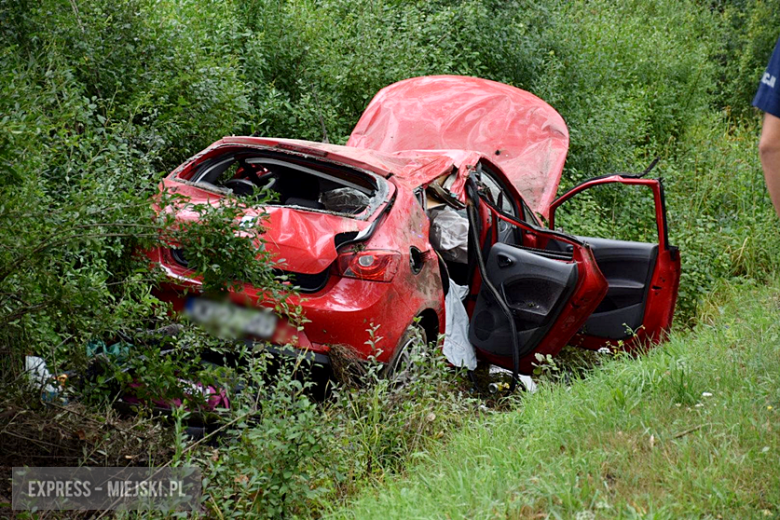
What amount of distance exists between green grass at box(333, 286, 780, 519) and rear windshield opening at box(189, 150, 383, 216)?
1.74 m

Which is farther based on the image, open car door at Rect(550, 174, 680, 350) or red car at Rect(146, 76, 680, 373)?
open car door at Rect(550, 174, 680, 350)

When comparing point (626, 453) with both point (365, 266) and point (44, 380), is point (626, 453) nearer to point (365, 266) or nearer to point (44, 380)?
point (365, 266)

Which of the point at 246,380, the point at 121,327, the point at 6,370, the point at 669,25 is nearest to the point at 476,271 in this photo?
the point at 246,380

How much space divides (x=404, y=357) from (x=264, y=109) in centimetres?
432

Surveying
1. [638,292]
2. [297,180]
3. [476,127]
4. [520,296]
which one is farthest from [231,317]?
[476,127]

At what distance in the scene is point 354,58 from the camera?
9.37 meters

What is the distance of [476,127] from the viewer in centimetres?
818

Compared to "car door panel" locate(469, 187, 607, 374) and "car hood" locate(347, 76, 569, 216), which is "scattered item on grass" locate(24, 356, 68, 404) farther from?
"car hood" locate(347, 76, 569, 216)

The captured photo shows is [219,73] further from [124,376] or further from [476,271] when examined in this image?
[124,376]

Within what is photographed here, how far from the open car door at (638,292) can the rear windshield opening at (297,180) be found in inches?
72.7

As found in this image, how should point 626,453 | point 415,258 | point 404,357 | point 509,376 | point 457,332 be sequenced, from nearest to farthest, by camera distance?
point 626,453
point 404,357
point 415,258
point 457,332
point 509,376

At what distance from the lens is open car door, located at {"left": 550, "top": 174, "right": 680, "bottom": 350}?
20.7 feet

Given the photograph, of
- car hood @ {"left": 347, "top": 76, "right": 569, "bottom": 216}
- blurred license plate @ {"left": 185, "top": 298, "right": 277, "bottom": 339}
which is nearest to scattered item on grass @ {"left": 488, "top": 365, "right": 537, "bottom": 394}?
blurred license plate @ {"left": 185, "top": 298, "right": 277, "bottom": 339}

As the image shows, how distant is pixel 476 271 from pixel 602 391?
1746 millimetres
